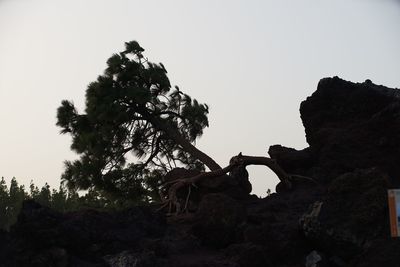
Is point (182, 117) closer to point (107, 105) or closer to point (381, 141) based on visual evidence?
point (107, 105)

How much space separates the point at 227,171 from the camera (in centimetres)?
1160

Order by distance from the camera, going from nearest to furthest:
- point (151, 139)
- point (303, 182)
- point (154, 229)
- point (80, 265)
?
point (80, 265), point (154, 229), point (303, 182), point (151, 139)

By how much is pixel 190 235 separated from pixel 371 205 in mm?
3068

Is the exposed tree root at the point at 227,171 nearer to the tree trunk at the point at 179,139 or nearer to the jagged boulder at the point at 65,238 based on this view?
the tree trunk at the point at 179,139

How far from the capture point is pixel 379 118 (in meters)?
10.4

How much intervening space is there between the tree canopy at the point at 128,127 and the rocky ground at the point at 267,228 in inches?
119

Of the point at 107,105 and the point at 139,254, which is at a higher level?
the point at 107,105

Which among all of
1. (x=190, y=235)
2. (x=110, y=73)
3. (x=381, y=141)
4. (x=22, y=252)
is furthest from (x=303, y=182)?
(x=22, y=252)

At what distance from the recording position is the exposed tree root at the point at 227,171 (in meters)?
11.1

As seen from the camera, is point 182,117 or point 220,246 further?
point 182,117

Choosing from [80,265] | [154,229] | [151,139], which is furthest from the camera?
[151,139]

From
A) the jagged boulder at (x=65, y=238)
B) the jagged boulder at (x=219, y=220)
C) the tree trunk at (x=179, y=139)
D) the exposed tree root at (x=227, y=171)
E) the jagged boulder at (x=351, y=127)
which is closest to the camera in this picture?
the jagged boulder at (x=65, y=238)

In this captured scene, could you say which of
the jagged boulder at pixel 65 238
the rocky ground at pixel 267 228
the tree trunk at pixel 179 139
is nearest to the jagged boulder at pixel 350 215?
the rocky ground at pixel 267 228

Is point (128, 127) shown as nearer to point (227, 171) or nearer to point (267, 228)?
point (227, 171)
